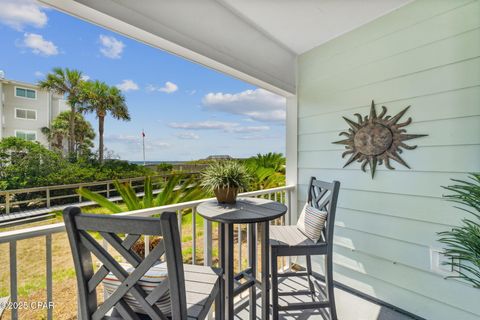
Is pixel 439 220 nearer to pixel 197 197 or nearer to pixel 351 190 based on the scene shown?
pixel 351 190

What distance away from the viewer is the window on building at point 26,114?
2.19 meters

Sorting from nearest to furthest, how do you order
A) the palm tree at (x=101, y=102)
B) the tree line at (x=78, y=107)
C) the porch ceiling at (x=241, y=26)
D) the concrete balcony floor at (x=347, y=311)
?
1. the porch ceiling at (x=241, y=26)
2. the concrete balcony floor at (x=347, y=311)
3. the tree line at (x=78, y=107)
4. the palm tree at (x=101, y=102)

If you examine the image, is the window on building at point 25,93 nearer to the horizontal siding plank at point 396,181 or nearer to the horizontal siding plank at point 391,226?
the horizontal siding plank at point 396,181

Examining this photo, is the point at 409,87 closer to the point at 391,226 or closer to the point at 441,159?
the point at 441,159

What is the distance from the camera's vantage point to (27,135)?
2.21 metres

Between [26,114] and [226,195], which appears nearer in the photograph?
[226,195]

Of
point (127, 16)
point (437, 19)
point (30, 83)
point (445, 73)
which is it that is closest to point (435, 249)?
point (445, 73)

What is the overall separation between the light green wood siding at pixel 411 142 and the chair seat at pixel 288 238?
733 millimetres

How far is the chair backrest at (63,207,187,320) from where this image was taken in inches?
31.7

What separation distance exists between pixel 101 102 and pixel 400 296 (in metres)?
4.39

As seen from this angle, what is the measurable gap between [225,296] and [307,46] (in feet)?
8.82

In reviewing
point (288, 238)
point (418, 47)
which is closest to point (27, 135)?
point (288, 238)

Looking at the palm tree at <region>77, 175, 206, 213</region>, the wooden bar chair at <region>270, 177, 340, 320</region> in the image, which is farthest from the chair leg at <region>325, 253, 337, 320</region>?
the palm tree at <region>77, 175, 206, 213</region>

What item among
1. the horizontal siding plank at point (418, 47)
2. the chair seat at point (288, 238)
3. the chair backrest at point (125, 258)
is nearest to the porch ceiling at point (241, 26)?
the horizontal siding plank at point (418, 47)
